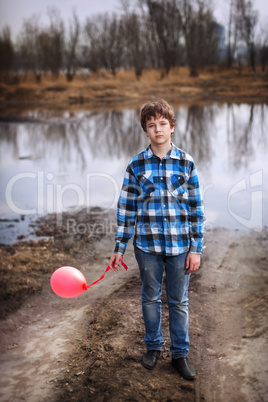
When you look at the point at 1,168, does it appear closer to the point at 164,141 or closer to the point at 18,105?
the point at 18,105

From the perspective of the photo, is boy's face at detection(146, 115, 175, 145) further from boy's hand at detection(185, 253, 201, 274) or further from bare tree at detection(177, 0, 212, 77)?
bare tree at detection(177, 0, 212, 77)

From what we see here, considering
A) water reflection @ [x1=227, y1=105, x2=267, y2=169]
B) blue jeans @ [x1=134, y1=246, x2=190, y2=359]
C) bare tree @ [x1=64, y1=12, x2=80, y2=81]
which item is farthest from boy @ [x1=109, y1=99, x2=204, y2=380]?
bare tree @ [x1=64, y1=12, x2=80, y2=81]

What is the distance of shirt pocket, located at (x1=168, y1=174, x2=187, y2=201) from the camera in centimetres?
179

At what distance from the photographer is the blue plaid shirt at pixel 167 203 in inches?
70.4

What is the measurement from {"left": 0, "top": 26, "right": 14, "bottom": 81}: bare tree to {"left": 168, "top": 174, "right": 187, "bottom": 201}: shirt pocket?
30.2ft

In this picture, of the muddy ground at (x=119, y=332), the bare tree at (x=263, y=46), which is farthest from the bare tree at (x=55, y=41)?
the muddy ground at (x=119, y=332)

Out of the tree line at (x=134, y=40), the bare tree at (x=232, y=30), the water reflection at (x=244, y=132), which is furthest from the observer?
the tree line at (x=134, y=40)

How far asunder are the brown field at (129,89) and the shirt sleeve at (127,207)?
5.51 metres

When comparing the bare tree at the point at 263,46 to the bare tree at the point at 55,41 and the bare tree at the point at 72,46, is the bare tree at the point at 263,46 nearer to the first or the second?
the bare tree at the point at 72,46

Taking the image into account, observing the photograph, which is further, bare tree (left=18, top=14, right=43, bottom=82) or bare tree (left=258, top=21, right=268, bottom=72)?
bare tree (left=18, top=14, right=43, bottom=82)

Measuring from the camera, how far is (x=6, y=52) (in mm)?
10164

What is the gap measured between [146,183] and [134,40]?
7.48 metres

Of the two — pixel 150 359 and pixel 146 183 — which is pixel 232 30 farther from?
pixel 150 359

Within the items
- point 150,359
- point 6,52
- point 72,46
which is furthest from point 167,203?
point 6,52
